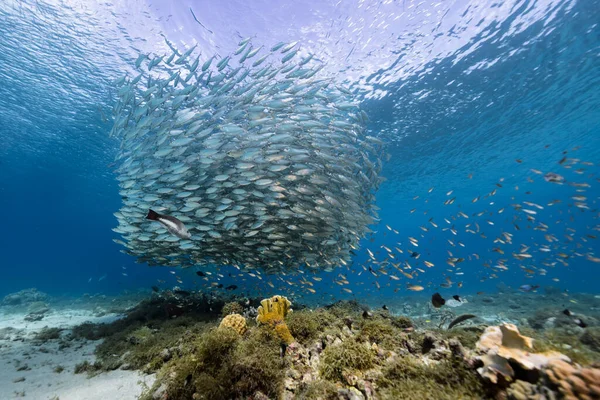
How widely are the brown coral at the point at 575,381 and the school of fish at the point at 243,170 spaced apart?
7.37 meters

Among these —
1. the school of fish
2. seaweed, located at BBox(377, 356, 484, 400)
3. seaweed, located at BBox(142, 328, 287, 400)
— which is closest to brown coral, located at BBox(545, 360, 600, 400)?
seaweed, located at BBox(377, 356, 484, 400)

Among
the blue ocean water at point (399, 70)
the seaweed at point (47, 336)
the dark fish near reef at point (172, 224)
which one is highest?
the blue ocean water at point (399, 70)

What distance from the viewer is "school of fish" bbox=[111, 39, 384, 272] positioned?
9180 millimetres

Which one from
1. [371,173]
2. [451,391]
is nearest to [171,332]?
[451,391]

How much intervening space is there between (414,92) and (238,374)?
19536mm

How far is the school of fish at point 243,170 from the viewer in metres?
9.18

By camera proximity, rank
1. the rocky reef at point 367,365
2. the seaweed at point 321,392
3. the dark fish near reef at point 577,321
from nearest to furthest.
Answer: the rocky reef at point 367,365
the seaweed at point 321,392
the dark fish near reef at point 577,321

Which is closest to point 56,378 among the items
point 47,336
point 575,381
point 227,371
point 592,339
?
point 227,371

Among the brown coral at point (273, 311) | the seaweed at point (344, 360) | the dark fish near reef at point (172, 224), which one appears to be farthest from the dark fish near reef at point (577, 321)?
the dark fish near reef at point (172, 224)

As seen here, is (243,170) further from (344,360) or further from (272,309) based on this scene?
(344,360)

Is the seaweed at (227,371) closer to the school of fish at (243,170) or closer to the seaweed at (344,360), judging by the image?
the seaweed at (344,360)

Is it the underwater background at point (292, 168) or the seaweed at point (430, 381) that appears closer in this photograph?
the seaweed at point (430, 381)

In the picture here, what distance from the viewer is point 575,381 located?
6.38ft

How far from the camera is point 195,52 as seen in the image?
14750mm
